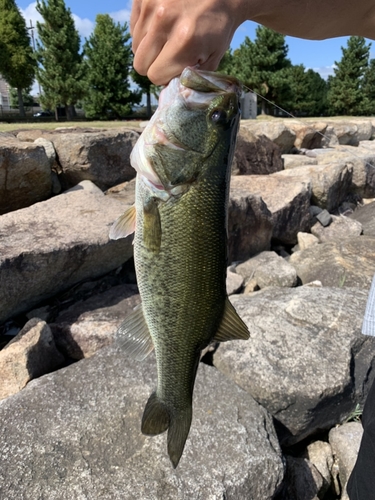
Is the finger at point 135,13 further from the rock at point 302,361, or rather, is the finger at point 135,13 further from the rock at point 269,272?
the rock at point 269,272

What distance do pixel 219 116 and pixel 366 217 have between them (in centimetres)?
788

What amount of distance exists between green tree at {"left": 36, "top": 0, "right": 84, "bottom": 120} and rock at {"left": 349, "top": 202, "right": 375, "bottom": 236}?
80.6 ft

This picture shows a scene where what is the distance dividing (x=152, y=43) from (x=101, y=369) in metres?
2.67

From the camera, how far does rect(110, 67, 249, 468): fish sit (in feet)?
5.74

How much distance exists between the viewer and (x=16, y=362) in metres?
3.71

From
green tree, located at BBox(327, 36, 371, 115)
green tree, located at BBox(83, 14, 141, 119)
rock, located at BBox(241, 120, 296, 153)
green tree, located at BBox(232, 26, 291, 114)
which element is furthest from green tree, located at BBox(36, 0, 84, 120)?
green tree, located at BBox(327, 36, 371, 115)

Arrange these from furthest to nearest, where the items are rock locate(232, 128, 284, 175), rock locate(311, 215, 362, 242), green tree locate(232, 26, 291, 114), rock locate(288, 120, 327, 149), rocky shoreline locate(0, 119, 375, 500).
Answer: green tree locate(232, 26, 291, 114) → rock locate(288, 120, 327, 149) → rock locate(232, 128, 284, 175) → rock locate(311, 215, 362, 242) → rocky shoreline locate(0, 119, 375, 500)

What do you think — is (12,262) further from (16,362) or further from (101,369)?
(101,369)

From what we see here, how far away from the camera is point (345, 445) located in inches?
142

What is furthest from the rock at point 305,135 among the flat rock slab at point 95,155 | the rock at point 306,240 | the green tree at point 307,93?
the green tree at point 307,93

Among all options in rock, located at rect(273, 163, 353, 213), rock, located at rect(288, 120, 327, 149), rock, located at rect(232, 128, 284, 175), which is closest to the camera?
rock, located at rect(273, 163, 353, 213)

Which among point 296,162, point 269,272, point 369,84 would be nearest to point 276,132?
point 296,162

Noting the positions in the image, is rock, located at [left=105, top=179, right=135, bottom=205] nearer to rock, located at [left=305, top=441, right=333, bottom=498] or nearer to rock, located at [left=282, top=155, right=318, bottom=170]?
rock, located at [left=305, top=441, right=333, bottom=498]

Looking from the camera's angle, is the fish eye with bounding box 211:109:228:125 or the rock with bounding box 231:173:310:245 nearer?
the fish eye with bounding box 211:109:228:125
